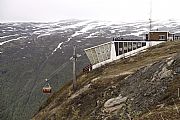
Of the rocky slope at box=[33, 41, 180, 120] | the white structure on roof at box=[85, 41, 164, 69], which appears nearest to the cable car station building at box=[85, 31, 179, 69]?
the white structure on roof at box=[85, 41, 164, 69]

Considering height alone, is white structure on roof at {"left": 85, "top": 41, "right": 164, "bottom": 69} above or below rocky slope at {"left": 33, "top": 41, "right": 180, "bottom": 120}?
below

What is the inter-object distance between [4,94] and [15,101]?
37.3 ft

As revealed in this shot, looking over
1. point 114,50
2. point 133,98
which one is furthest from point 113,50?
point 133,98

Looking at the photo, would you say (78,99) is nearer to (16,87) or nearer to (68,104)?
A: (68,104)

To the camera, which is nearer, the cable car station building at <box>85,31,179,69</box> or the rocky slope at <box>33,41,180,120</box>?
the rocky slope at <box>33,41,180,120</box>

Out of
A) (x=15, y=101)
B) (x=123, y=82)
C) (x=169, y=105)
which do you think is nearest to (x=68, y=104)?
(x=123, y=82)

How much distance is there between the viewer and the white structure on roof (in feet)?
206

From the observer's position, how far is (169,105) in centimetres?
1906

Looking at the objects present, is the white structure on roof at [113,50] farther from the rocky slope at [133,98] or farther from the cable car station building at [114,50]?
the rocky slope at [133,98]

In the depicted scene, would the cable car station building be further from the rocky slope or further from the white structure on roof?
the rocky slope

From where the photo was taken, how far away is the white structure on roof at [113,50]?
62.8 metres

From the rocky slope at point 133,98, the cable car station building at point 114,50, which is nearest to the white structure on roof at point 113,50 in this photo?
the cable car station building at point 114,50

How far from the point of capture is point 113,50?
65000mm

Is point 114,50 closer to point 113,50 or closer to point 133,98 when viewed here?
point 113,50
